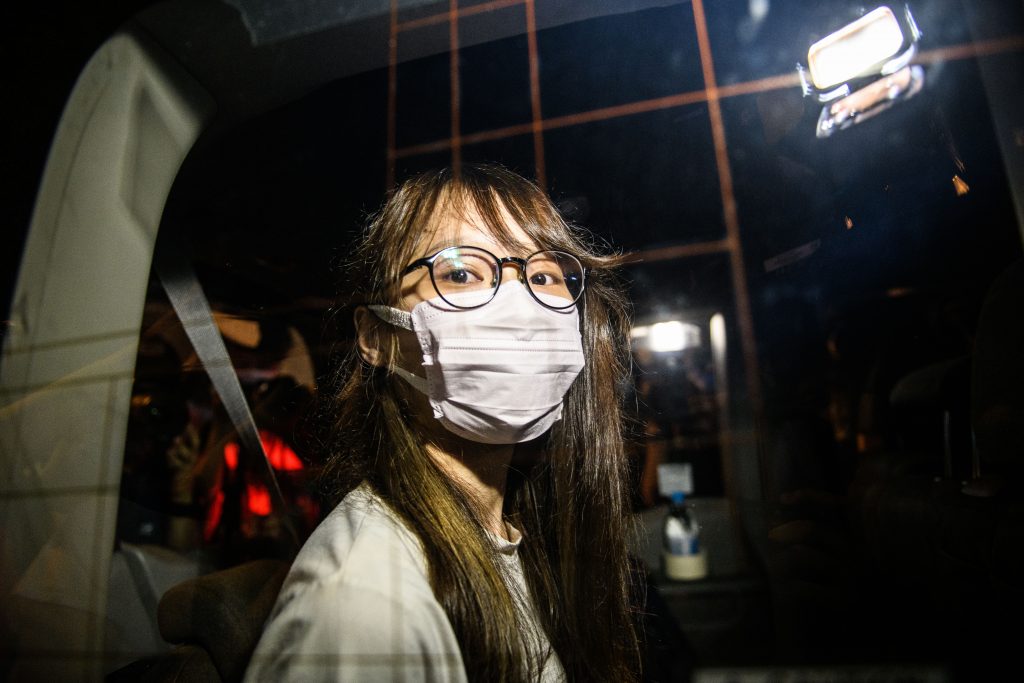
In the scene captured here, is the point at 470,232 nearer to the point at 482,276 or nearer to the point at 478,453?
the point at 482,276

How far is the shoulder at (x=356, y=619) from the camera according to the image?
0.51 meters

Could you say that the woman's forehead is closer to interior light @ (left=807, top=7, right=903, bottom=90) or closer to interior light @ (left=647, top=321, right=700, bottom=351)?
interior light @ (left=647, top=321, right=700, bottom=351)

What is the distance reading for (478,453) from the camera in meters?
0.84

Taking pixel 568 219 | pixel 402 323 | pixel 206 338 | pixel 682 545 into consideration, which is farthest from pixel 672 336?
pixel 206 338

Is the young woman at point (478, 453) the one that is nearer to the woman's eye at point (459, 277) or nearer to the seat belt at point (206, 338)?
the woman's eye at point (459, 277)

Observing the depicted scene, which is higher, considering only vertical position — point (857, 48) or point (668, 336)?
point (857, 48)

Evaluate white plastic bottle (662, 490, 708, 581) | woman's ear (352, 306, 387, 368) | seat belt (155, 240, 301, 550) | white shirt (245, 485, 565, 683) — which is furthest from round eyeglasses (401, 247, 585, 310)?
white plastic bottle (662, 490, 708, 581)

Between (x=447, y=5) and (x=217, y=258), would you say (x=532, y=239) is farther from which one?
(x=217, y=258)

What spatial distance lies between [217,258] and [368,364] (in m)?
0.46

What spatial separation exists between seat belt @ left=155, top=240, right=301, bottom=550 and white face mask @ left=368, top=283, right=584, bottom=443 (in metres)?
0.47

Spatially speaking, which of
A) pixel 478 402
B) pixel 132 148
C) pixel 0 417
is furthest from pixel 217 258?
pixel 478 402

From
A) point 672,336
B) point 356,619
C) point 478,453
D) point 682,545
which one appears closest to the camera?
point 356,619

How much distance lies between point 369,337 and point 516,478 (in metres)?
0.43

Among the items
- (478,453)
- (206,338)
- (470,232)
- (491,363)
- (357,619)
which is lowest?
(357,619)
